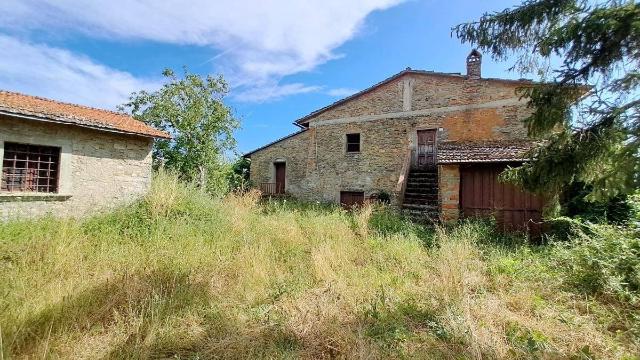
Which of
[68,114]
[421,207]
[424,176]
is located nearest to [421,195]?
[421,207]

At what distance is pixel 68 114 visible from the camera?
7.38m

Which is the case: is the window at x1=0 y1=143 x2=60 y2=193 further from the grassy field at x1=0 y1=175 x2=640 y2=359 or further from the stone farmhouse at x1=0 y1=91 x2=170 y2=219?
the grassy field at x1=0 y1=175 x2=640 y2=359

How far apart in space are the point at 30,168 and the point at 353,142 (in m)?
11.6

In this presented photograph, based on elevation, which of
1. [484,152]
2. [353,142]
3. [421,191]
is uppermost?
[353,142]

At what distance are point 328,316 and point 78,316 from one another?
2.78 meters

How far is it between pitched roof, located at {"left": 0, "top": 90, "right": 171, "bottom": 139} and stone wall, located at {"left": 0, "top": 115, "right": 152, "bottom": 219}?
313 mm

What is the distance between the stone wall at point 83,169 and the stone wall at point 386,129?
27.0 ft

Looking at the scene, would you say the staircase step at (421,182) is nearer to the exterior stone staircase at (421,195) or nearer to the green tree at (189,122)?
the exterior stone staircase at (421,195)

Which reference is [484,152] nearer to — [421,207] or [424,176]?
[421,207]

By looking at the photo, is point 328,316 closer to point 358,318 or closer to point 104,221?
point 358,318

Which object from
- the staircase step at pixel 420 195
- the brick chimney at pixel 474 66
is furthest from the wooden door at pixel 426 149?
the brick chimney at pixel 474 66

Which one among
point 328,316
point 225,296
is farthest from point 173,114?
point 328,316

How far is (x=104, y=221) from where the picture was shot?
7020mm

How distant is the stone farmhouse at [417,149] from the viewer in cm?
891
